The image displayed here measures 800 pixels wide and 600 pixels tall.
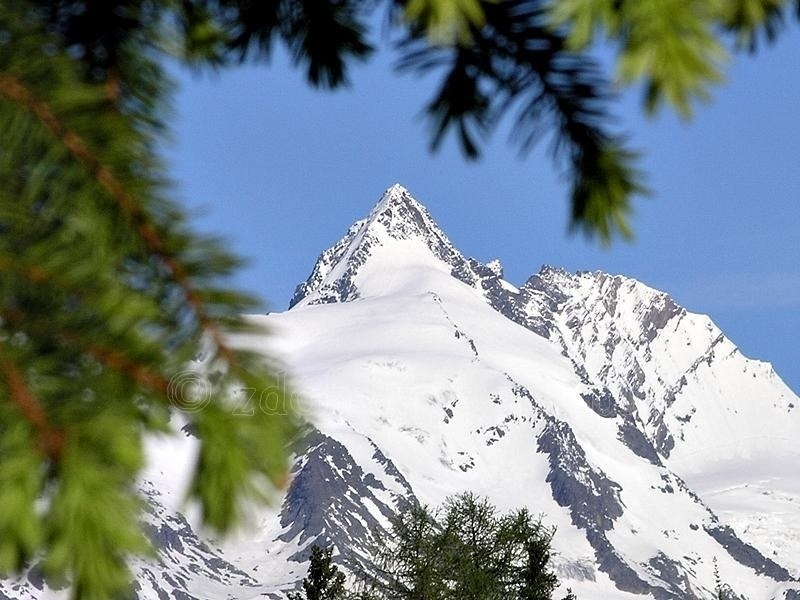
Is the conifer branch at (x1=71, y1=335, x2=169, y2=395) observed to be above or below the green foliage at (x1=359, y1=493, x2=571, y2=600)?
below

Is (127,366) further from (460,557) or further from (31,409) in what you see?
(460,557)

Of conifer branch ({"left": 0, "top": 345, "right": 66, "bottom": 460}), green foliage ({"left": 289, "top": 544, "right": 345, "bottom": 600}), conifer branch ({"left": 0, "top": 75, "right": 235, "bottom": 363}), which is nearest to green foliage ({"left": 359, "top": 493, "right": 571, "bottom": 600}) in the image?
green foliage ({"left": 289, "top": 544, "right": 345, "bottom": 600})

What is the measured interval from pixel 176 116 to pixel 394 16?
0.34m

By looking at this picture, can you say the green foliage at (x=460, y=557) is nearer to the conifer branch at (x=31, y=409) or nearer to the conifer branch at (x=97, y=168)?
the conifer branch at (x=97, y=168)

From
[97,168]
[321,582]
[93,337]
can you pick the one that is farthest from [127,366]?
[321,582]

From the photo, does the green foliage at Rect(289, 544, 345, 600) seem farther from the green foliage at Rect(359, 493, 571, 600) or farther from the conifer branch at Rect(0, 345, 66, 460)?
the conifer branch at Rect(0, 345, 66, 460)

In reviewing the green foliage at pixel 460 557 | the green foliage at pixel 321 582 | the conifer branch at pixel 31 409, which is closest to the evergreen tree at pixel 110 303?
the conifer branch at pixel 31 409

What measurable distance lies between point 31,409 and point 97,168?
0.31 metres

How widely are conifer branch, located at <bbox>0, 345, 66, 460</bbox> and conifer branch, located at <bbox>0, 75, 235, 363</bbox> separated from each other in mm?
205

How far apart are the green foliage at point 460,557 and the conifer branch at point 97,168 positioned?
25398 millimetres

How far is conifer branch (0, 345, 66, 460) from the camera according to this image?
Result: 1114 mm

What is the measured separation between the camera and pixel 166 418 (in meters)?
1.24

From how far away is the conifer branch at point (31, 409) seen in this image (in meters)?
1.11

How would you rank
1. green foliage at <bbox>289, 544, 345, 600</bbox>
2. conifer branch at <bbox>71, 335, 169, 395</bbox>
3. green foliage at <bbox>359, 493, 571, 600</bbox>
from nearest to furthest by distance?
1. conifer branch at <bbox>71, 335, 169, 395</bbox>
2. green foliage at <bbox>359, 493, 571, 600</bbox>
3. green foliage at <bbox>289, 544, 345, 600</bbox>
